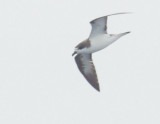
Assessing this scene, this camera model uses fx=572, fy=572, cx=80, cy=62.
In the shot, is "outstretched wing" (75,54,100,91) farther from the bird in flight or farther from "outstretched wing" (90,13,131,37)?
"outstretched wing" (90,13,131,37)

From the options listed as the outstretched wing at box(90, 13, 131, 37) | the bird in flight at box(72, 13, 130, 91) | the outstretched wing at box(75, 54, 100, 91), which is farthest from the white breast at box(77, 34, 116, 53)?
the outstretched wing at box(75, 54, 100, 91)

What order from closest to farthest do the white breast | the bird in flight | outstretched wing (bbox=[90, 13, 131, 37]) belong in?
outstretched wing (bbox=[90, 13, 131, 37]), the bird in flight, the white breast

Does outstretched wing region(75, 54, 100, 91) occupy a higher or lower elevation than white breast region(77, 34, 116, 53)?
lower

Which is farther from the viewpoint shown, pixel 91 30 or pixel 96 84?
pixel 96 84

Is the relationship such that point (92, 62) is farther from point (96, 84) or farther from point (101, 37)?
point (101, 37)

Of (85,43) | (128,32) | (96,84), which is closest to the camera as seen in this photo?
(128,32)

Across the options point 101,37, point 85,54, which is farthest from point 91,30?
point 85,54

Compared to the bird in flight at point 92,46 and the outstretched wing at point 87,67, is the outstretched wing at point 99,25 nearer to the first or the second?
the bird in flight at point 92,46
